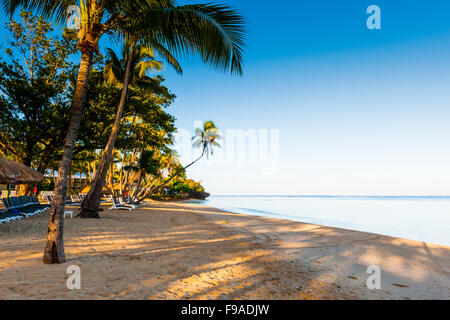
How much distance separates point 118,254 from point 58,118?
982 centimetres

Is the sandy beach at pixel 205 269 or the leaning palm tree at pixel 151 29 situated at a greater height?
the leaning palm tree at pixel 151 29

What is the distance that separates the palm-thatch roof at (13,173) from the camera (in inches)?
275

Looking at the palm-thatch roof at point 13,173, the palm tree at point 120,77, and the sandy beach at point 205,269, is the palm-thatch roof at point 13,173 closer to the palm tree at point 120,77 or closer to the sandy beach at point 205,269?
the sandy beach at point 205,269

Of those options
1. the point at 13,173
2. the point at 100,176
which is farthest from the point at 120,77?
the point at 13,173

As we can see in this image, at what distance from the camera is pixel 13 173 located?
24.2ft

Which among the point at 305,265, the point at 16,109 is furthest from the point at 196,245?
the point at 16,109

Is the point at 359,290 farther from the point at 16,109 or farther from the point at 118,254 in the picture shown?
the point at 16,109

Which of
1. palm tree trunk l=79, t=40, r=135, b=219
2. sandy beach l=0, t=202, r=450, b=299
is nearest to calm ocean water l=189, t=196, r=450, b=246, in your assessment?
sandy beach l=0, t=202, r=450, b=299

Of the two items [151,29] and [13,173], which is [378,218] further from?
[13,173]

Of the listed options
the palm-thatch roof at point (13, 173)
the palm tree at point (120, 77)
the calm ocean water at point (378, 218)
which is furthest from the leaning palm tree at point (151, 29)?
the calm ocean water at point (378, 218)

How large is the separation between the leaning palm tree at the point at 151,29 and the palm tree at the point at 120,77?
548 cm

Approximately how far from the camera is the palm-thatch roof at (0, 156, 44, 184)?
23.0 feet

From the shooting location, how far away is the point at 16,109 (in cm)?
1178

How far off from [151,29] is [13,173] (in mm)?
6584
